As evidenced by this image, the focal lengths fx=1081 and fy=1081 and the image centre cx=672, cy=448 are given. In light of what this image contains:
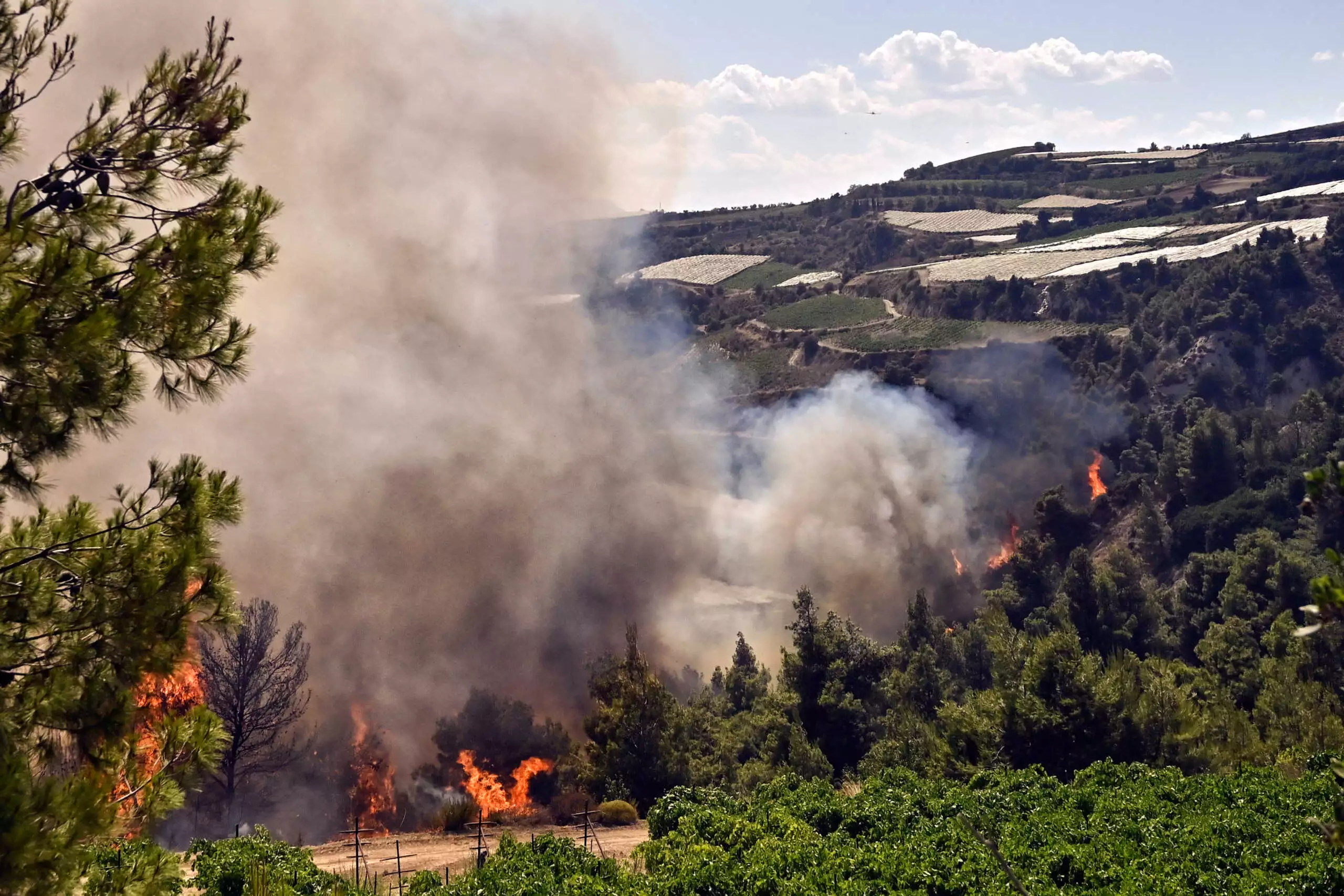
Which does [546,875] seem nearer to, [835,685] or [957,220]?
[835,685]

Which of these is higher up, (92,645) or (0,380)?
(0,380)

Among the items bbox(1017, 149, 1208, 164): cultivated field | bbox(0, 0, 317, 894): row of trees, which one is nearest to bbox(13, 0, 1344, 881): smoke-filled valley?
bbox(0, 0, 317, 894): row of trees

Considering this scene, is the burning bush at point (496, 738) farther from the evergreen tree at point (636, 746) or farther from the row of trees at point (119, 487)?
the row of trees at point (119, 487)

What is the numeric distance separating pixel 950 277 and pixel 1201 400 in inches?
1525

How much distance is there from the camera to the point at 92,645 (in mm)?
11391

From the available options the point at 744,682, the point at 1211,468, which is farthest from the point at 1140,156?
the point at 744,682

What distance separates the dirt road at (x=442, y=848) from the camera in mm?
29891

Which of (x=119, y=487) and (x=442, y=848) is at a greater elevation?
(x=119, y=487)

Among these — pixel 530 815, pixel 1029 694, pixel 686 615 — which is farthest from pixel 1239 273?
pixel 530 815

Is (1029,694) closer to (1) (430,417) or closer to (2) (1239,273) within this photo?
(1) (430,417)

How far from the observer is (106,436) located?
11445mm

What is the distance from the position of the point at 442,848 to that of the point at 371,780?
10.4 m

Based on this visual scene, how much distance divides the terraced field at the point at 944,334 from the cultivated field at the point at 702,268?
1274 inches

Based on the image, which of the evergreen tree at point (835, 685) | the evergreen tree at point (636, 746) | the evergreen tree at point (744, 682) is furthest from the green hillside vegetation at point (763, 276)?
the evergreen tree at point (636, 746)
